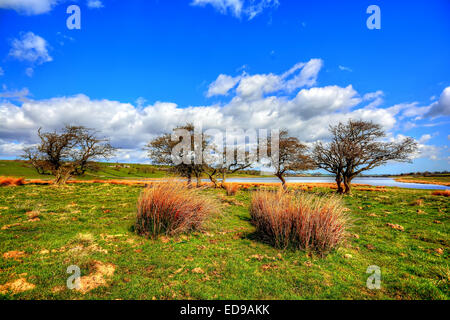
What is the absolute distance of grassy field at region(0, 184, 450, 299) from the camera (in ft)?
12.4

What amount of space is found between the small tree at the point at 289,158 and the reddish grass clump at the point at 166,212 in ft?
59.0

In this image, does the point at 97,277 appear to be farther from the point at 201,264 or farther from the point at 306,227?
the point at 306,227

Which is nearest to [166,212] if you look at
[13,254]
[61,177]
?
[13,254]

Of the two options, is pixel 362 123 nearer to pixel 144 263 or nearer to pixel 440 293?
pixel 440 293

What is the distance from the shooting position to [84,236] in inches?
237

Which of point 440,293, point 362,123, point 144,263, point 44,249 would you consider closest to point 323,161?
point 362,123

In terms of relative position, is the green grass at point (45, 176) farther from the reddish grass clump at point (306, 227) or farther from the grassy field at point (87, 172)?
the reddish grass clump at point (306, 227)

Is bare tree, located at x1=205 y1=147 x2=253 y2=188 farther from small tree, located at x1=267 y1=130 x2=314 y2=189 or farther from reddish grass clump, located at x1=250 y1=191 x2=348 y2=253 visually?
reddish grass clump, located at x1=250 y1=191 x2=348 y2=253

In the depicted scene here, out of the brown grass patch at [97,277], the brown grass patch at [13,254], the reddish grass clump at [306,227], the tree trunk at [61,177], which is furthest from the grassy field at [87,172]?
the brown grass patch at [97,277]

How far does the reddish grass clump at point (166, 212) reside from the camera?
22.7ft

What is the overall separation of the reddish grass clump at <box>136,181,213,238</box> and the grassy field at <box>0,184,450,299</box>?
1.41ft

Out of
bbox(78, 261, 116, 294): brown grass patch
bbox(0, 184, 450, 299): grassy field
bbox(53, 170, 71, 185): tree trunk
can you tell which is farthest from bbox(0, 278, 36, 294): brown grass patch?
bbox(53, 170, 71, 185): tree trunk

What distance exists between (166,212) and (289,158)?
20.0m

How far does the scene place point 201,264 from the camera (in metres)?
4.89
